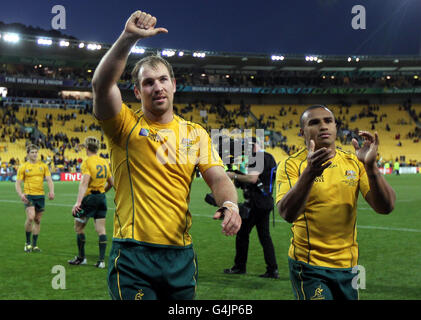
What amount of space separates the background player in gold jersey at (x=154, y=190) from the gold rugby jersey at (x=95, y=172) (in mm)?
6085

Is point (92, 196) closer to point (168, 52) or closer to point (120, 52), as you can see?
point (120, 52)

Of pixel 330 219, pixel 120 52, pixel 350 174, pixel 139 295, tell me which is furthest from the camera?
pixel 350 174

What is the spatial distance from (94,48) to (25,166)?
39.5 m

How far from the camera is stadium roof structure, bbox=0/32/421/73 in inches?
1929

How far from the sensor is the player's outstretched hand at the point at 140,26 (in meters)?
2.59

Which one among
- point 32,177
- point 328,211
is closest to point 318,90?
point 32,177

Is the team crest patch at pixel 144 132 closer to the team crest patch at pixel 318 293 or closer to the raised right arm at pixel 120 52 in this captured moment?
the raised right arm at pixel 120 52

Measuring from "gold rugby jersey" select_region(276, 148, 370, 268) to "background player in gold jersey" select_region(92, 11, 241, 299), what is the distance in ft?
3.42

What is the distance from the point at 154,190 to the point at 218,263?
6382 millimetres

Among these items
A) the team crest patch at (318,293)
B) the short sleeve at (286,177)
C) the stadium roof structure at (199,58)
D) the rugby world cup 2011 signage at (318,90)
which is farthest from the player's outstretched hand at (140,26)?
the rugby world cup 2011 signage at (318,90)

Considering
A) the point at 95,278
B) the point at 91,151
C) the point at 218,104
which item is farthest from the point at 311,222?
the point at 218,104

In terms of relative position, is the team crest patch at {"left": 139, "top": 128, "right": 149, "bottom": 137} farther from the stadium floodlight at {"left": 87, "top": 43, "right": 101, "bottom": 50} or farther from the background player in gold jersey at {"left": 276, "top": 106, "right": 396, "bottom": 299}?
the stadium floodlight at {"left": 87, "top": 43, "right": 101, "bottom": 50}

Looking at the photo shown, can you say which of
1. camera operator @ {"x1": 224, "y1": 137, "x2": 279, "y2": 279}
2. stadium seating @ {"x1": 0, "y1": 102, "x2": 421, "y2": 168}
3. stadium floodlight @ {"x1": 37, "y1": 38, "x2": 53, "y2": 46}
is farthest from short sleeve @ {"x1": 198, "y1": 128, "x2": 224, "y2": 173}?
stadium floodlight @ {"x1": 37, "y1": 38, "x2": 53, "y2": 46}

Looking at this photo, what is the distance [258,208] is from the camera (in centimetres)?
802
